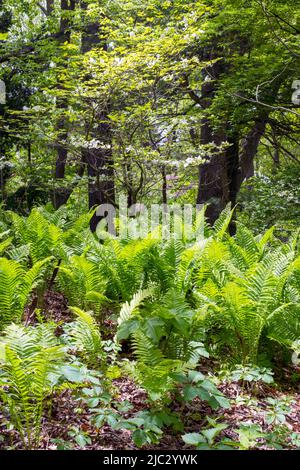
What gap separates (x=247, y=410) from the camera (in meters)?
2.55

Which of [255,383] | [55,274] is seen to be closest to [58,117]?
[55,274]

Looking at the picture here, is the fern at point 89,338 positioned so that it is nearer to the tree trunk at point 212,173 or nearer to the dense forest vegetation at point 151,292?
the dense forest vegetation at point 151,292

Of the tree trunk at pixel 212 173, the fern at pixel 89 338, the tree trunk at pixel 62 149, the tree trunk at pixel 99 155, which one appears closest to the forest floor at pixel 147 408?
the fern at pixel 89 338

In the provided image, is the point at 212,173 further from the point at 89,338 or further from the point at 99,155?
the point at 89,338

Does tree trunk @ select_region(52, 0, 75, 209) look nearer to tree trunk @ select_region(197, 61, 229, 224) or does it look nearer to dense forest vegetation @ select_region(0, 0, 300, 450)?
dense forest vegetation @ select_region(0, 0, 300, 450)

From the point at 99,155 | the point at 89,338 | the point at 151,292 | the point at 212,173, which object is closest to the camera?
the point at 89,338

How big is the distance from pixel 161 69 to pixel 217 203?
10.6ft

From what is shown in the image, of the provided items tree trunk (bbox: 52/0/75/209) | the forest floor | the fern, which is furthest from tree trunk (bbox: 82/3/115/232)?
the forest floor

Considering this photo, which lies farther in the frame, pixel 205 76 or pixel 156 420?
pixel 205 76

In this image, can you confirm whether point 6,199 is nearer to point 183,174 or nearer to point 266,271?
point 183,174

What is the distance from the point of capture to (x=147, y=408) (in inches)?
95.6

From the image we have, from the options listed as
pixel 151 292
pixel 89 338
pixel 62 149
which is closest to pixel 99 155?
pixel 62 149

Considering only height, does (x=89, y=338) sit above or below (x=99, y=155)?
below

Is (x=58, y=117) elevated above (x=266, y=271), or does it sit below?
above
